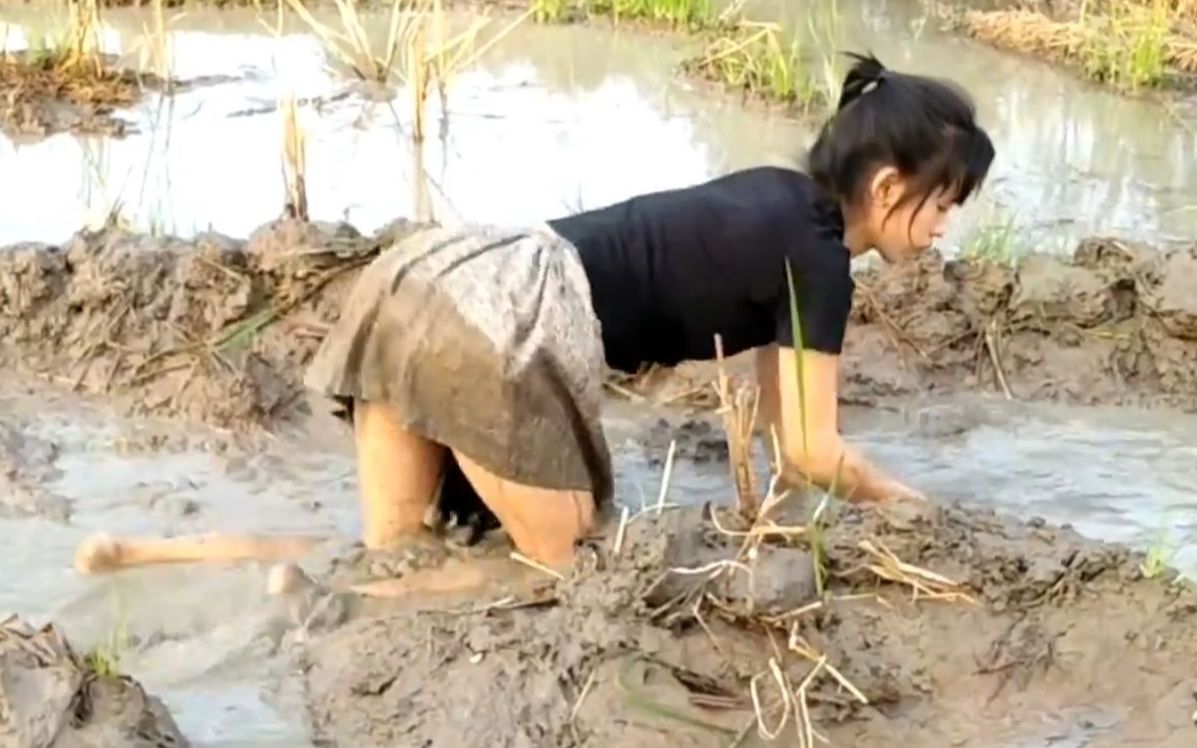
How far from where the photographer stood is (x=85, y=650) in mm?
2766

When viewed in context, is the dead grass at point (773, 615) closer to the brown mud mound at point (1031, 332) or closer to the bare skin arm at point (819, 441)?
the bare skin arm at point (819, 441)

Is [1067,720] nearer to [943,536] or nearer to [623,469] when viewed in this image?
[943,536]

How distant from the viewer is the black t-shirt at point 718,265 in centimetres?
302

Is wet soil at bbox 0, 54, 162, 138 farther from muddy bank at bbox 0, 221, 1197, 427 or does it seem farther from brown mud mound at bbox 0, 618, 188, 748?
brown mud mound at bbox 0, 618, 188, 748

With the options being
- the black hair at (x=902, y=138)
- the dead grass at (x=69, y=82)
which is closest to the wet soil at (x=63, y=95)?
the dead grass at (x=69, y=82)

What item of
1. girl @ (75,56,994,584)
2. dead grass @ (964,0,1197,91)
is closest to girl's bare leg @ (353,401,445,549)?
girl @ (75,56,994,584)

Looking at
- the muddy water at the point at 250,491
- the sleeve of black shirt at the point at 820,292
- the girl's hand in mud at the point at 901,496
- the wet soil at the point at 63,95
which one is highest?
Result: the sleeve of black shirt at the point at 820,292

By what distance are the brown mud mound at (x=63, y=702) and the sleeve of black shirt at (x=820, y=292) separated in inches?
46.9

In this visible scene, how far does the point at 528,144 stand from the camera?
6246 mm

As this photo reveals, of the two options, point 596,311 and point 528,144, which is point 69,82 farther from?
point 596,311

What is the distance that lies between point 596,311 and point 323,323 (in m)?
1.24

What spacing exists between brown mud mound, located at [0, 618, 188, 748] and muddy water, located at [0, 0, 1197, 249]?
2552 millimetres

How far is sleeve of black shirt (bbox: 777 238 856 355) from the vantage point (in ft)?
9.84

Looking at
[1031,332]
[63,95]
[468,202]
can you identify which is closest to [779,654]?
[1031,332]
